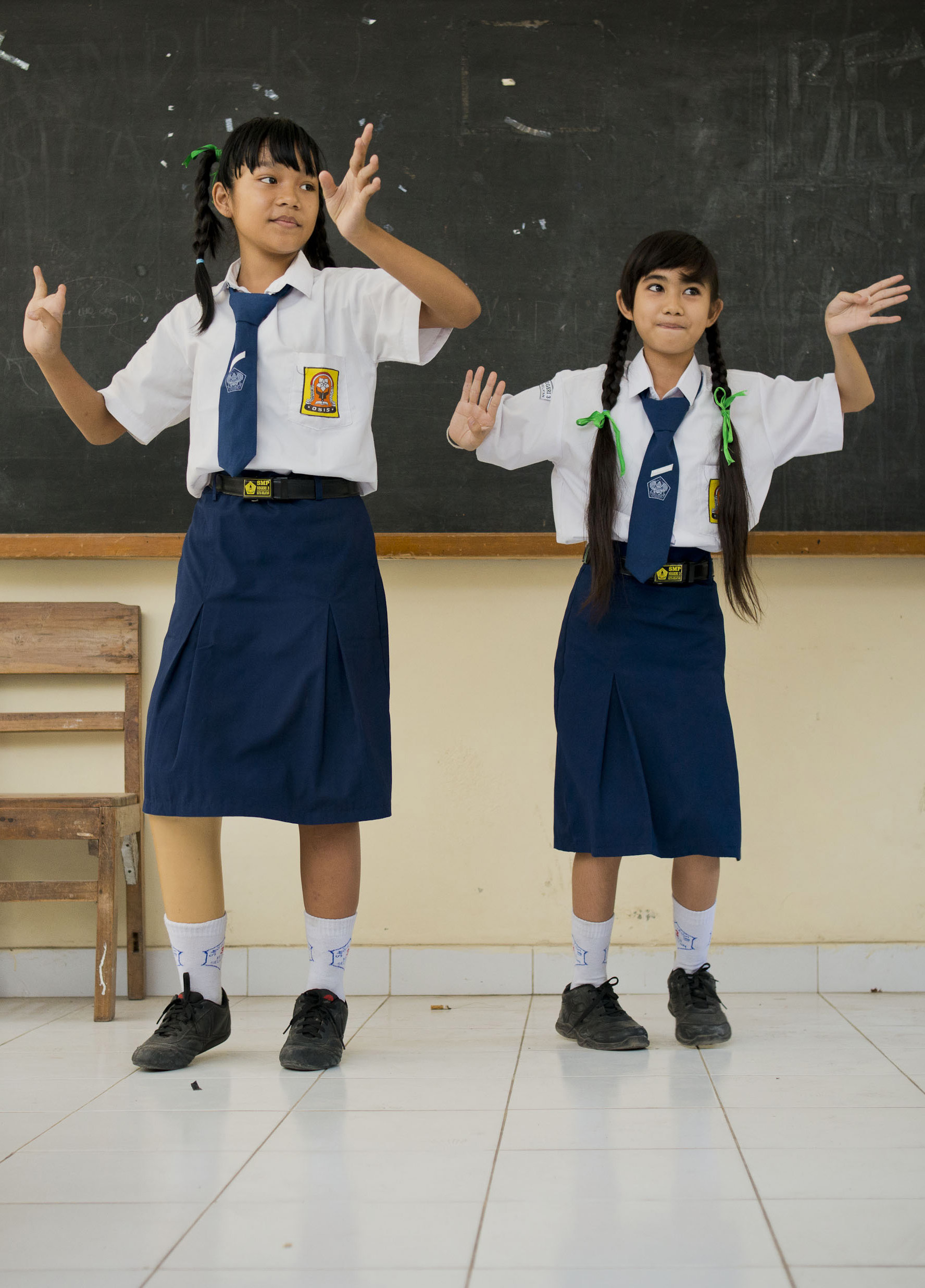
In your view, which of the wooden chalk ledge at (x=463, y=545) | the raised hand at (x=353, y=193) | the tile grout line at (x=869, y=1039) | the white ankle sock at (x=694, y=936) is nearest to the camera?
the raised hand at (x=353, y=193)

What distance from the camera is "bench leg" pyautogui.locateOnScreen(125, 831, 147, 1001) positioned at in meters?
2.58

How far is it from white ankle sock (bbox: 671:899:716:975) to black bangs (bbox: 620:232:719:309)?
→ 3.78ft

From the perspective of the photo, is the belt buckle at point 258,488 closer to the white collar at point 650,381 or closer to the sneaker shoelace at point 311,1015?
the white collar at point 650,381

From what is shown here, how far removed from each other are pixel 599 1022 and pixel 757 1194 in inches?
30.1

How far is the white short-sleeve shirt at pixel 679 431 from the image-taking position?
81.5 inches

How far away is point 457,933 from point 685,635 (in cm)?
97

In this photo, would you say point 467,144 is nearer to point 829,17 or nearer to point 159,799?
point 829,17

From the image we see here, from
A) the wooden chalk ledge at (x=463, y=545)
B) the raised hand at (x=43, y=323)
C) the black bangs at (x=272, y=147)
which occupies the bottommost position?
the wooden chalk ledge at (x=463, y=545)

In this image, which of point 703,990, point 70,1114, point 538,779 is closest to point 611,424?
point 538,779

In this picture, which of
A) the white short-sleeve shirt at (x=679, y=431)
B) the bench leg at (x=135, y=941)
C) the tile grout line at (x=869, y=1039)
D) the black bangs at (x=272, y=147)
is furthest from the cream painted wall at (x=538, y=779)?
the black bangs at (x=272, y=147)

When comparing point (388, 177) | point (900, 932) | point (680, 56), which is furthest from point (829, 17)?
point (900, 932)

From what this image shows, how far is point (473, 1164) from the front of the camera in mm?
1411

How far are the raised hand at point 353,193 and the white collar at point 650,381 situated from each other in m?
0.62

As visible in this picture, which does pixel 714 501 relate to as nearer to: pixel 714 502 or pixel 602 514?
pixel 714 502
